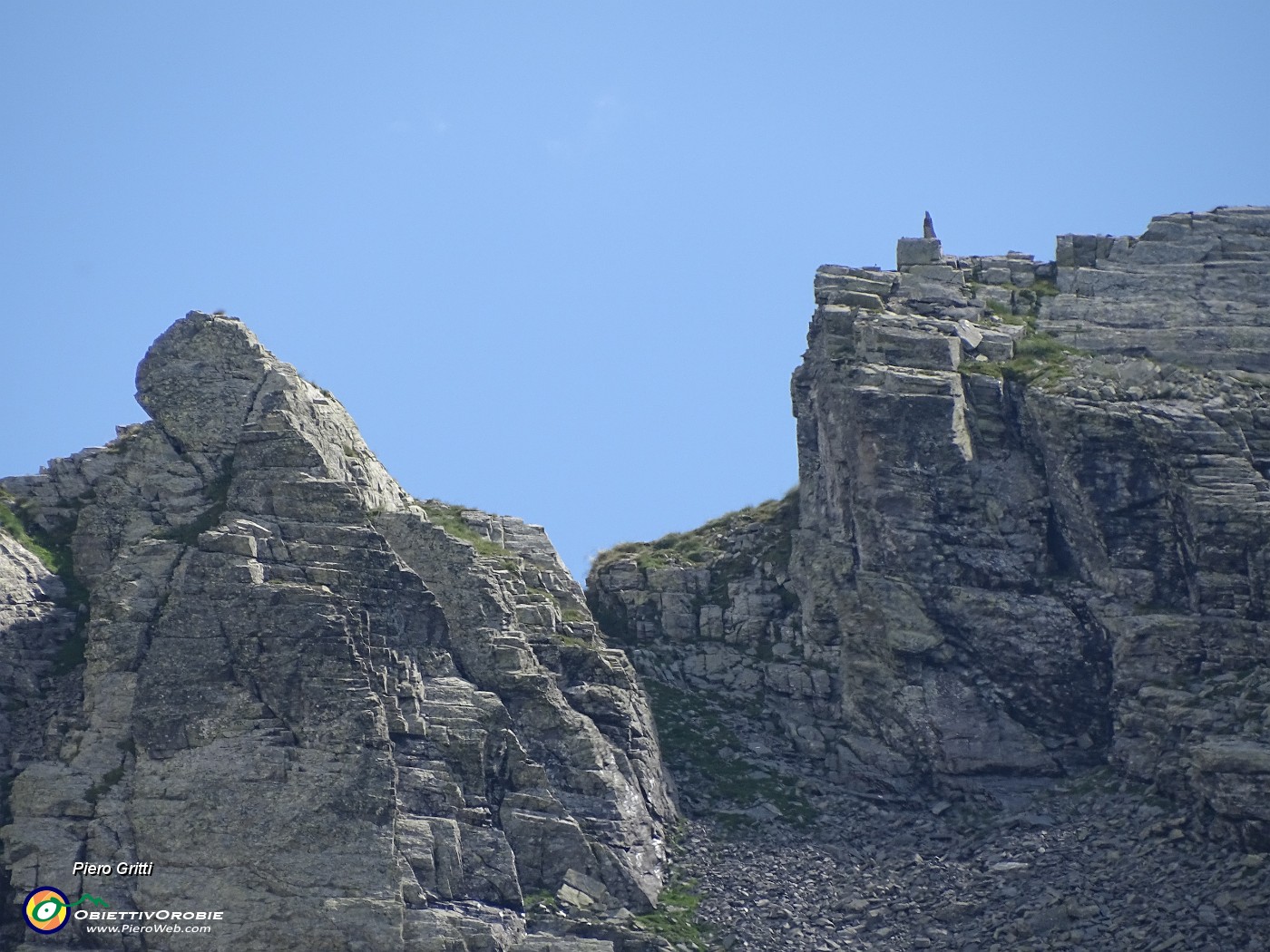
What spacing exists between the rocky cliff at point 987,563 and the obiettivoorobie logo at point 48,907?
21.7 metres

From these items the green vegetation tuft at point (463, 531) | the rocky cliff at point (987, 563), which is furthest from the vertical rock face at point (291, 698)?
the rocky cliff at point (987, 563)

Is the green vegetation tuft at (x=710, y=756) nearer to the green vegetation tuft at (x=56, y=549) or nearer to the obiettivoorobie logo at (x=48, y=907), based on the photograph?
the green vegetation tuft at (x=56, y=549)

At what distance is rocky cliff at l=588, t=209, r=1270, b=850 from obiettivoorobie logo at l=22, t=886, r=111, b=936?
2172cm

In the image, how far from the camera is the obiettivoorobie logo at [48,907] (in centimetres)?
7469

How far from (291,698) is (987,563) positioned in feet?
79.3

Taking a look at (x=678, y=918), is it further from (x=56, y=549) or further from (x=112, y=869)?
(x=56, y=549)

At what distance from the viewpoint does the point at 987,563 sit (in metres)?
88.2

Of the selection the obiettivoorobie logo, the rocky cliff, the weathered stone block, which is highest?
the weathered stone block

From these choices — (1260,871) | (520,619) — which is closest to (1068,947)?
(1260,871)

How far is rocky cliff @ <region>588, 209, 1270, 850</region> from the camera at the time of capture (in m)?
85.3

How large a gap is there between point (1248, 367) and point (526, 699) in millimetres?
28214

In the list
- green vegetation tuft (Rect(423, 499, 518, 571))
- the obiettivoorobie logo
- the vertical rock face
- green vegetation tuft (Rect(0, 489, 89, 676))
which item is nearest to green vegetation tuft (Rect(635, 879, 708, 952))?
the vertical rock face

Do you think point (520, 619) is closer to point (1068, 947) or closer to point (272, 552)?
point (272, 552)

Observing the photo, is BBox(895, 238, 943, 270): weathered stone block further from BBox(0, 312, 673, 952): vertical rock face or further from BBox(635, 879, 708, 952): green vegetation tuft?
BBox(635, 879, 708, 952): green vegetation tuft
